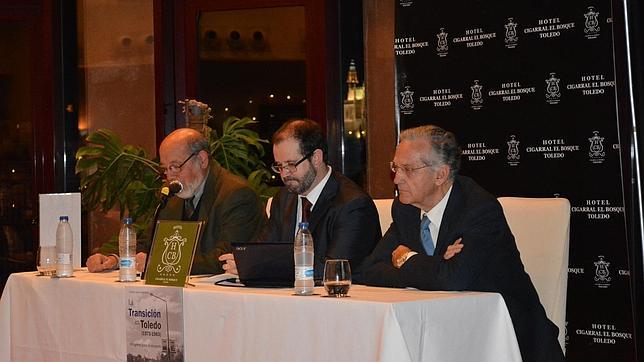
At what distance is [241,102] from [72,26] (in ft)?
4.96

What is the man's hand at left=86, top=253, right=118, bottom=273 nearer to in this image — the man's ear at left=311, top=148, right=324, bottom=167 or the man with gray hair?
the man's ear at left=311, top=148, right=324, bottom=167

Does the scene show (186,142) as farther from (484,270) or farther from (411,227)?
(484,270)

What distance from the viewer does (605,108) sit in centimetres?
436

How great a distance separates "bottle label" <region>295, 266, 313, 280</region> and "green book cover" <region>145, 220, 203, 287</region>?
0.44m

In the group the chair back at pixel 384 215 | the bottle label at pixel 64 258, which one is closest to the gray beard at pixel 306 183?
the chair back at pixel 384 215

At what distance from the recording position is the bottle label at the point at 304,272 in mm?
2760

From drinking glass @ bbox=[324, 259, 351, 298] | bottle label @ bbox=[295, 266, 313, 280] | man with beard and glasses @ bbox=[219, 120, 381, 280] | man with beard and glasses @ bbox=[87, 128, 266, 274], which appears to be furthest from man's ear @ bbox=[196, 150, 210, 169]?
drinking glass @ bbox=[324, 259, 351, 298]

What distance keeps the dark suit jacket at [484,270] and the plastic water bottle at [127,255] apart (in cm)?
90

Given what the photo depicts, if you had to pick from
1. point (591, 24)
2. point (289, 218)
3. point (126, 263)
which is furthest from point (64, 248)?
point (591, 24)

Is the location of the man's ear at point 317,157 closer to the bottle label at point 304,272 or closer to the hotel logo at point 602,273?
the bottle label at point 304,272

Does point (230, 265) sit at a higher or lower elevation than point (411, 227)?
lower

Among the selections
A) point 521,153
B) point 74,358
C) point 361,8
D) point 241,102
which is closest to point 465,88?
point 521,153

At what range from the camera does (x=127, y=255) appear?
338 cm

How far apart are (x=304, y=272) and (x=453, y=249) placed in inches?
19.2
